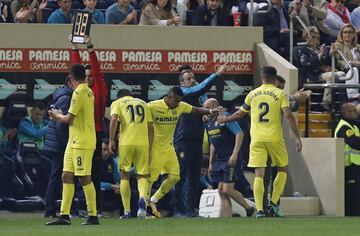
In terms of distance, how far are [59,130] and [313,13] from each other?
7.25 m

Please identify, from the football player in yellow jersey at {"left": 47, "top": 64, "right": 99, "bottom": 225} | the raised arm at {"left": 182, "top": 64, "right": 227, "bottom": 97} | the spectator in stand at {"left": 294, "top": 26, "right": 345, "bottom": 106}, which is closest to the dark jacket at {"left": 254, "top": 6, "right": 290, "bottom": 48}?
the spectator in stand at {"left": 294, "top": 26, "right": 345, "bottom": 106}

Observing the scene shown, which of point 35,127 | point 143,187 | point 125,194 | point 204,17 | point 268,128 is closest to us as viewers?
point 143,187

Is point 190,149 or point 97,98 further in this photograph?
point 190,149

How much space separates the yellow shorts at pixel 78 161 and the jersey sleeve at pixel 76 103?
0.53 meters

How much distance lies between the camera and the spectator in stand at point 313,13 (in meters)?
27.8

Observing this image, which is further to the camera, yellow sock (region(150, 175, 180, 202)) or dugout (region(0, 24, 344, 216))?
dugout (region(0, 24, 344, 216))

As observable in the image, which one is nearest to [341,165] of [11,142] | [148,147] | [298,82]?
[298,82]

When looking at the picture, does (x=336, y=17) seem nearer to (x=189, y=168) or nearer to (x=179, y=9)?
(x=179, y=9)

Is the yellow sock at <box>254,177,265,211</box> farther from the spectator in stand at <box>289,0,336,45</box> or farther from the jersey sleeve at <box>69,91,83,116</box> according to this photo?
the spectator in stand at <box>289,0,336,45</box>

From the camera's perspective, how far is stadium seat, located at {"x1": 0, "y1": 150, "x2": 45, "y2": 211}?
24.5 meters

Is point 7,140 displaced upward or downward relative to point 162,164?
upward

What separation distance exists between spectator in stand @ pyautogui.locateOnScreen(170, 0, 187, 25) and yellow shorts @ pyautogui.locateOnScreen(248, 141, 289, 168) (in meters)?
4.68

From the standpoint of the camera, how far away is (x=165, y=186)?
23281 mm

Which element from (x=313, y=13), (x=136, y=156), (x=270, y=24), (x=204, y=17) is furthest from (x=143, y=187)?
(x=313, y=13)
